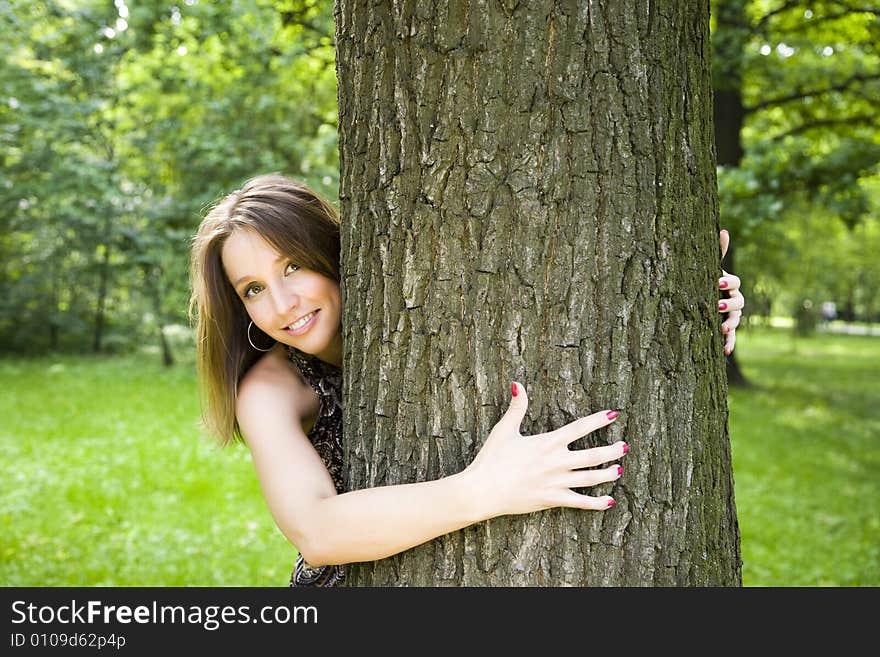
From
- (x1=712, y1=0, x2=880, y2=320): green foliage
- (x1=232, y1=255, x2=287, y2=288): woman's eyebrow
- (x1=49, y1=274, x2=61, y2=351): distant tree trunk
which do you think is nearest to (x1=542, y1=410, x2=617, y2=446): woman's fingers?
(x1=232, y1=255, x2=287, y2=288): woman's eyebrow

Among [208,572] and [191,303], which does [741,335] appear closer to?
[208,572]

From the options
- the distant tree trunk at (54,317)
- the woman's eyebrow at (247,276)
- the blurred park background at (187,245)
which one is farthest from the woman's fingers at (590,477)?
the distant tree trunk at (54,317)

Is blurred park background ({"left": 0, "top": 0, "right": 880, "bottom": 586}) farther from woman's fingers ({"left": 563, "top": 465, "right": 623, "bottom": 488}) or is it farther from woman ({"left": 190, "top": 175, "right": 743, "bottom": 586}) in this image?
woman's fingers ({"left": 563, "top": 465, "right": 623, "bottom": 488})

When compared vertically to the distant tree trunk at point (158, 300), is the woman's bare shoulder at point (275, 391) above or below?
below

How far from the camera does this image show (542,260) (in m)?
1.61

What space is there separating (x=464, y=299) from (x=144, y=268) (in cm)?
1584

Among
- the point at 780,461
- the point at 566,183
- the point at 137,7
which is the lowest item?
the point at 780,461

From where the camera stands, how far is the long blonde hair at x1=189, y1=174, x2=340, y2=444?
208 centimetres

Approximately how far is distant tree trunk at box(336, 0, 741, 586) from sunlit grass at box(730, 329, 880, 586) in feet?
15.4

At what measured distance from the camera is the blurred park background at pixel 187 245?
6.70 m

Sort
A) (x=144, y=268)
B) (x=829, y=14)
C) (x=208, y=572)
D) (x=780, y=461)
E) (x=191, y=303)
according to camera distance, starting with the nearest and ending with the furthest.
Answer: (x=191, y=303), (x=208, y=572), (x=780, y=461), (x=829, y=14), (x=144, y=268)

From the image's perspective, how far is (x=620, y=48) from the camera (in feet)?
5.31

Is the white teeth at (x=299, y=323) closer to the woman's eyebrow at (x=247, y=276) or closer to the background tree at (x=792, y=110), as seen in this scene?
the woman's eyebrow at (x=247, y=276)
